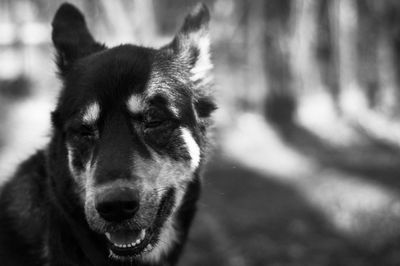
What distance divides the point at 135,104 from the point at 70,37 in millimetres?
950

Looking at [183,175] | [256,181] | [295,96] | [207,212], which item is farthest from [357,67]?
[183,175]

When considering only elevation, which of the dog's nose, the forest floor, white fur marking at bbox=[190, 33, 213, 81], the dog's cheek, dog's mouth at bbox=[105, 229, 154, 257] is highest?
white fur marking at bbox=[190, 33, 213, 81]

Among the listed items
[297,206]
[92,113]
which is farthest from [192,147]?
[297,206]

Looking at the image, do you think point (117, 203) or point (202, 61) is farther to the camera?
point (202, 61)

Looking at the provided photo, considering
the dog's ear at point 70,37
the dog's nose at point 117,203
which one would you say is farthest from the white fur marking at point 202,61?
the dog's nose at point 117,203

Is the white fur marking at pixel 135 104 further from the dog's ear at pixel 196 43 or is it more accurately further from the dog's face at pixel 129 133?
the dog's ear at pixel 196 43

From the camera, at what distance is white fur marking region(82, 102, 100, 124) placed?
10.4 feet

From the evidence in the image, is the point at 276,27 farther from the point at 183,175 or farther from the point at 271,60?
the point at 183,175

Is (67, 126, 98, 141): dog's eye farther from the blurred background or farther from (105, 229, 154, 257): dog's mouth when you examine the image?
the blurred background

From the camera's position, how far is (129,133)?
10.3 ft

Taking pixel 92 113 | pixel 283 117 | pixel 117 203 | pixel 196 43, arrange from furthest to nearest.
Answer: pixel 283 117 → pixel 196 43 → pixel 92 113 → pixel 117 203

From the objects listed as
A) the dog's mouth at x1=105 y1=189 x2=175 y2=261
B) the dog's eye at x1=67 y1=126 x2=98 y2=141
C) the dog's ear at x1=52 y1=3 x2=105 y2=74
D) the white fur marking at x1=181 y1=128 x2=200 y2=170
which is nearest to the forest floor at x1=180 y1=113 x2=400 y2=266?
the white fur marking at x1=181 y1=128 x2=200 y2=170

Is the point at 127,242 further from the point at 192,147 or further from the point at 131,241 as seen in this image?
the point at 192,147

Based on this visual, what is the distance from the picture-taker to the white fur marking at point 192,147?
135 inches
